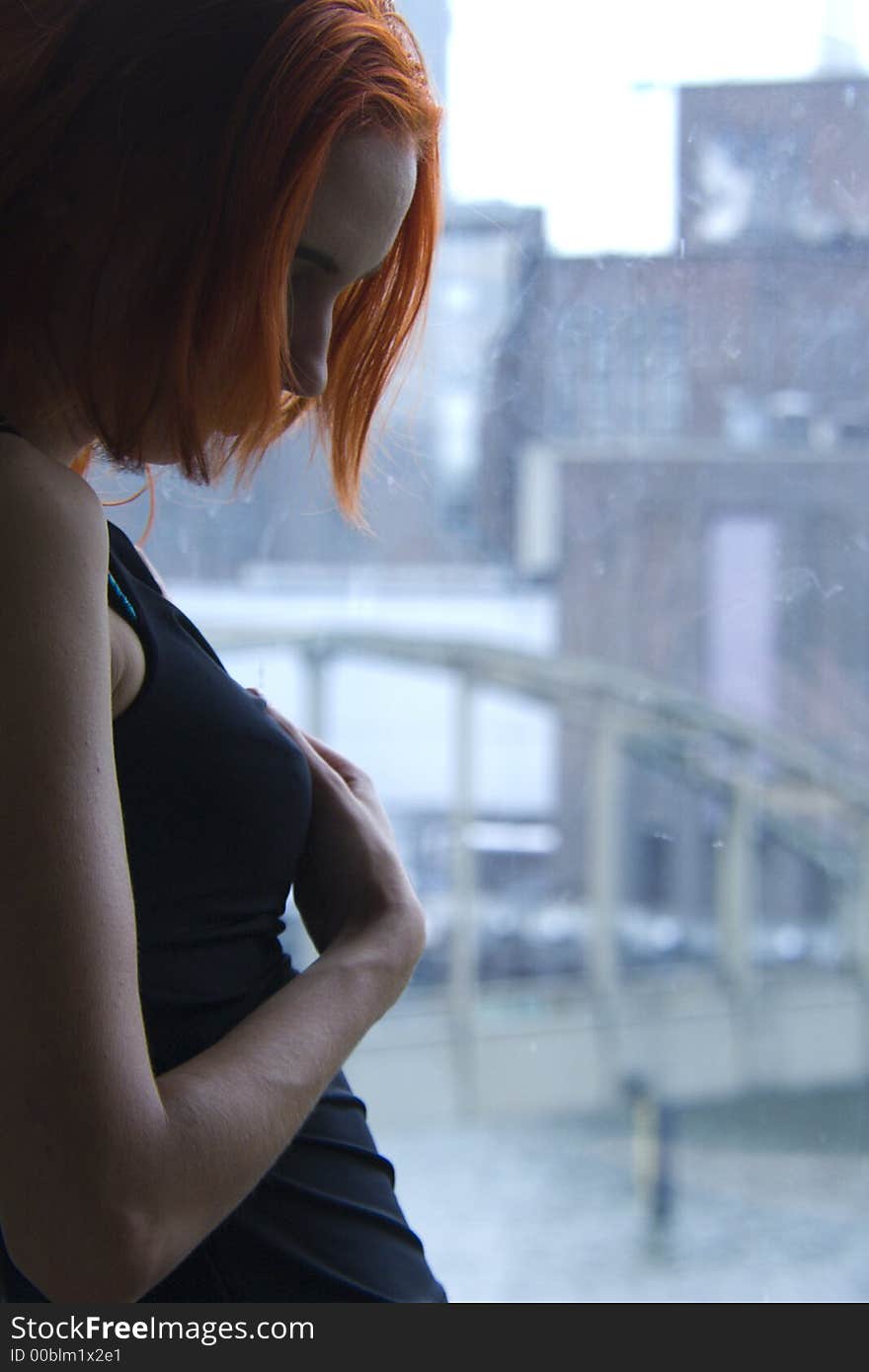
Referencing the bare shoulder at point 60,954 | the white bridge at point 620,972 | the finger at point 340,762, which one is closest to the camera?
the bare shoulder at point 60,954

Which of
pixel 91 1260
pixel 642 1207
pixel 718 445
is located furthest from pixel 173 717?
pixel 642 1207

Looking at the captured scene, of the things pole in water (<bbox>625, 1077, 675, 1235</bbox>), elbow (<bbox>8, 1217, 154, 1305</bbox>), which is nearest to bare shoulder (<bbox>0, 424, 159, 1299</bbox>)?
elbow (<bbox>8, 1217, 154, 1305</bbox>)

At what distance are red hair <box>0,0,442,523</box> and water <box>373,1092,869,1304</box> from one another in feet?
3.59

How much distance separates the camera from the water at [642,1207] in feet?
4.37

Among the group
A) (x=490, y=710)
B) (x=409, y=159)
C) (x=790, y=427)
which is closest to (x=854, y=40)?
(x=790, y=427)

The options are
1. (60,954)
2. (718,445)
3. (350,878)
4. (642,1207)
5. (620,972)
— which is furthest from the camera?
(620,972)

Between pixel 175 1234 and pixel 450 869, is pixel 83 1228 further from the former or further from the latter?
pixel 450 869

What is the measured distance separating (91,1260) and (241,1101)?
77mm

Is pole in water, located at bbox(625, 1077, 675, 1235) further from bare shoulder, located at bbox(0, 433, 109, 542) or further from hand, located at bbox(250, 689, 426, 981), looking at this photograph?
bare shoulder, located at bbox(0, 433, 109, 542)

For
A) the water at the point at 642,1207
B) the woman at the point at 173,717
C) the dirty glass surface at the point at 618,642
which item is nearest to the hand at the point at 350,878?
the woman at the point at 173,717

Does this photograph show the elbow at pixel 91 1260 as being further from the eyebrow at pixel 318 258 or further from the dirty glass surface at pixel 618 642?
the dirty glass surface at pixel 618 642

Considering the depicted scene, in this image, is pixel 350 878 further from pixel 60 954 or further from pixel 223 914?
pixel 60 954

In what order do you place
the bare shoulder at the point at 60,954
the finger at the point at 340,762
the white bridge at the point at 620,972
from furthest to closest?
the white bridge at the point at 620,972 → the finger at the point at 340,762 → the bare shoulder at the point at 60,954

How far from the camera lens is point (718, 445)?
4.58 ft
